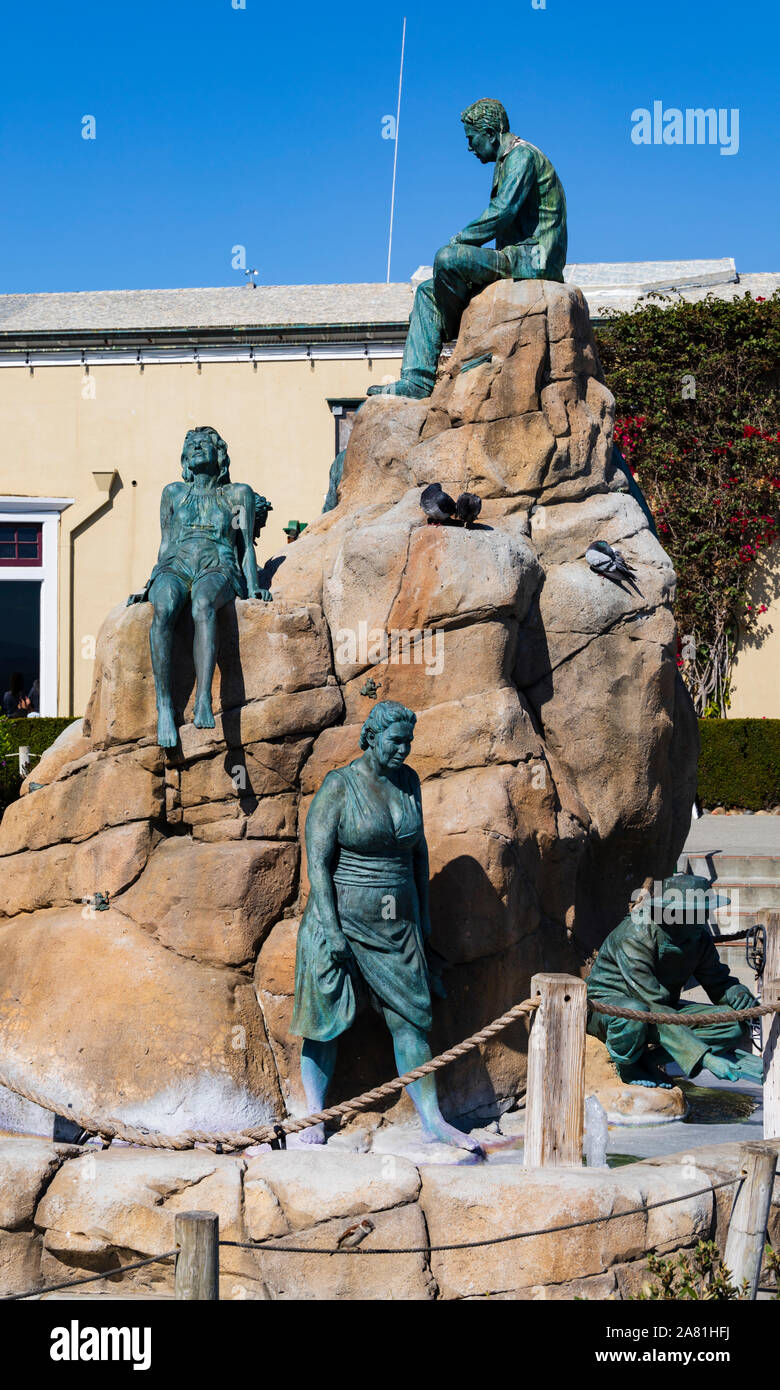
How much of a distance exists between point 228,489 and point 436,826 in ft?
8.17

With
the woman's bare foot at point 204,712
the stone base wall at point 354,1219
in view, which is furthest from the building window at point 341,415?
the stone base wall at point 354,1219

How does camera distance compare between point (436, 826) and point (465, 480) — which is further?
point (465, 480)

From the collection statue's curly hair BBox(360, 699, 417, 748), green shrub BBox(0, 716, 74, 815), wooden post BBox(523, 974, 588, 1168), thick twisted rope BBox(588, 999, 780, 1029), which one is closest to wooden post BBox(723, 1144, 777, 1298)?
wooden post BBox(523, 974, 588, 1168)

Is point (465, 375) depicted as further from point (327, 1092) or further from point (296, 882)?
point (327, 1092)

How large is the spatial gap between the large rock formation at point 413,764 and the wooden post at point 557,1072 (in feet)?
5.78

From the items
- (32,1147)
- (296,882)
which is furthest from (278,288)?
(32,1147)

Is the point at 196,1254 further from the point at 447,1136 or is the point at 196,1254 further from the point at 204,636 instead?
the point at 204,636

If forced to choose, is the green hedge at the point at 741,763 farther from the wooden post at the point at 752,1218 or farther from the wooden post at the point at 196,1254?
the wooden post at the point at 196,1254

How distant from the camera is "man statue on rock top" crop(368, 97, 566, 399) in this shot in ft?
31.8

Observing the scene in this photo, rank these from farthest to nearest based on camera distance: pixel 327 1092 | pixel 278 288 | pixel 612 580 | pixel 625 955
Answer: pixel 278 288 < pixel 612 580 < pixel 625 955 < pixel 327 1092

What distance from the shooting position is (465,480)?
9.06 m

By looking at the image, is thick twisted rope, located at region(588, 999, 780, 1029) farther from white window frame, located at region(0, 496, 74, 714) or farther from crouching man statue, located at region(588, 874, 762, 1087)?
white window frame, located at region(0, 496, 74, 714)

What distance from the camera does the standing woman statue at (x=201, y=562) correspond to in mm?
8062

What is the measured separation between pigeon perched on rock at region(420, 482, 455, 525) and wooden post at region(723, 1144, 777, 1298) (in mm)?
4055
